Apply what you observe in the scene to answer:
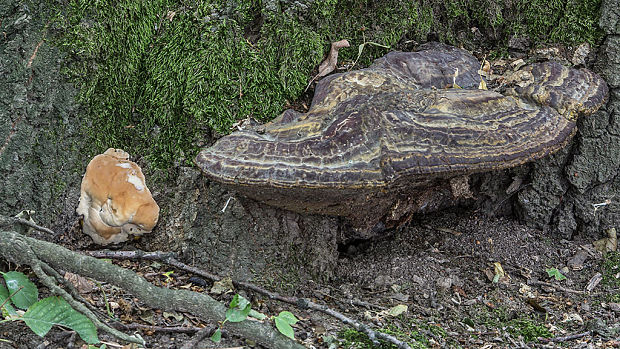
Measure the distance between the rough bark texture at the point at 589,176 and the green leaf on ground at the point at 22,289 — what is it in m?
3.79

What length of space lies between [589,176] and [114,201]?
373cm

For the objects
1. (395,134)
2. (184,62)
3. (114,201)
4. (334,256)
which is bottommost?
(334,256)

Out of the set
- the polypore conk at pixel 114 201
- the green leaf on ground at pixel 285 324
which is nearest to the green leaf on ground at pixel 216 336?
the green leaf on ground at pixel 285 324

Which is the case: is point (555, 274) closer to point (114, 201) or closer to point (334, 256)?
point (334, 256)

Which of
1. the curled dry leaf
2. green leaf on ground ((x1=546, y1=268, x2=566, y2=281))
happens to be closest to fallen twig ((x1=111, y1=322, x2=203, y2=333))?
the curled dry leaf

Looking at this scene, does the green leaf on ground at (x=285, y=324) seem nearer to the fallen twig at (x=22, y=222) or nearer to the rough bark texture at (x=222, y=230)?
the rough bark texture at (x=222, y=230)

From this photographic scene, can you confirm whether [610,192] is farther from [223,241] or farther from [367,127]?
[223,241]

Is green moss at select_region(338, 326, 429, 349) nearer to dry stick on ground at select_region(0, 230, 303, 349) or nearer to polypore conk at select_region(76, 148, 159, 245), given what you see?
dry stick on ground at select_region(0, 230, 303, 349)

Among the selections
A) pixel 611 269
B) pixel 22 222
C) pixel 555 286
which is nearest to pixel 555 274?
pixel 555 286

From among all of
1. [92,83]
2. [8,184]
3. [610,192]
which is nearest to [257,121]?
[92,83]

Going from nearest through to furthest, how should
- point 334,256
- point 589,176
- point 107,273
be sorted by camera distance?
point 107,273 → point 334,256 → point 589,176

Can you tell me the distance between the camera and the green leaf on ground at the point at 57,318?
8.50 feet

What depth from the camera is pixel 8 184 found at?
3643 mm

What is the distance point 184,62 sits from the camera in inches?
145
